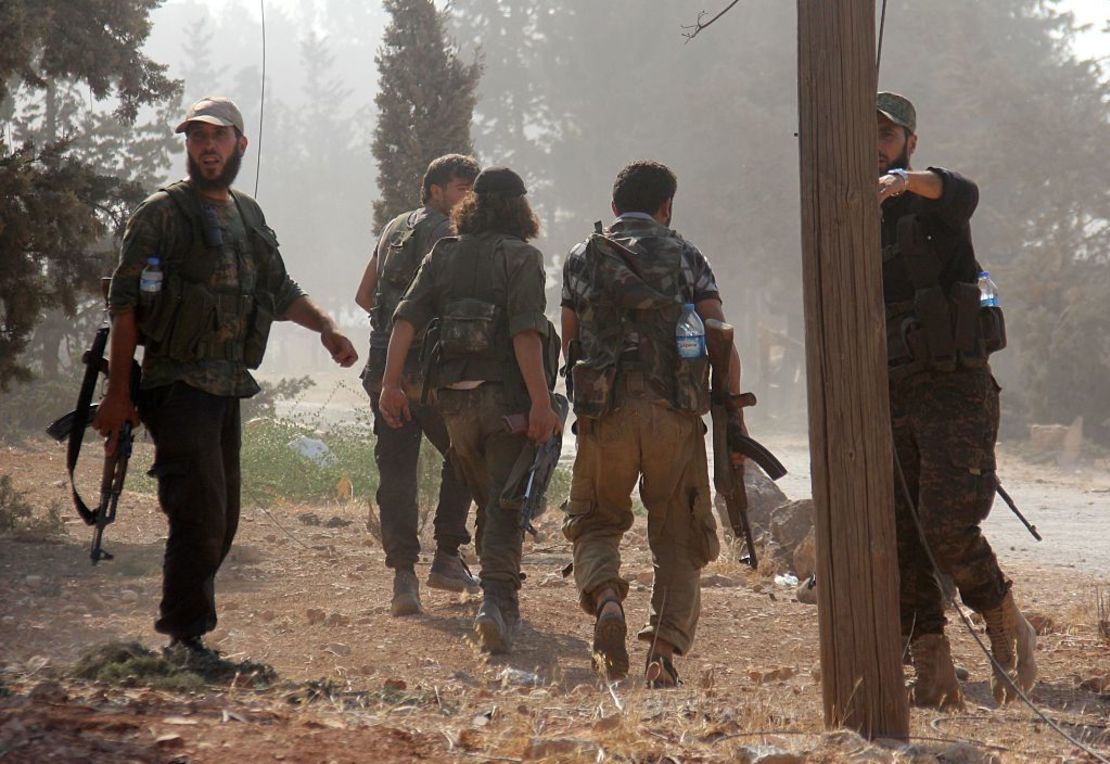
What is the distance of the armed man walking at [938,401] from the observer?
15.9 feet

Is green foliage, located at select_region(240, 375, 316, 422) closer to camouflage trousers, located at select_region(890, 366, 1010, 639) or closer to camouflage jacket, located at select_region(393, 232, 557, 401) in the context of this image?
camouflage jacket, located at select_region(393, 232, 557, 401)

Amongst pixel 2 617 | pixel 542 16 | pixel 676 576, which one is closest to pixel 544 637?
pixel 676 576

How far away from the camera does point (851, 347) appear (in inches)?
147

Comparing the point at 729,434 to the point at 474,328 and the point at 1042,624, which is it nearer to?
the point at 474,328

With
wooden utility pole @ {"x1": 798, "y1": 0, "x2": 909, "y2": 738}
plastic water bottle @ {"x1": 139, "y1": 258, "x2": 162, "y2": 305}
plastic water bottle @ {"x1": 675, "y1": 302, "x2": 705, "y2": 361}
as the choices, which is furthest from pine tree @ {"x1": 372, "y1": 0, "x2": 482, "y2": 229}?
wooden utility pole @ {"x1": 798, "y1": 0, "x2": 909, "y2": 738}

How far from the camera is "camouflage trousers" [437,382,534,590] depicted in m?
5.95

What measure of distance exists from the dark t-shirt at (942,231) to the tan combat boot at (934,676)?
1.25 meters

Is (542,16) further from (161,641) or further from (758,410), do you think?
(161,641)

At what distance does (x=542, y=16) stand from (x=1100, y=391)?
2216cm

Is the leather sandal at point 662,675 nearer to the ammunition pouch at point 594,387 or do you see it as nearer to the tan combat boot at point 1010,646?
the ammunition pouch at point 594,387

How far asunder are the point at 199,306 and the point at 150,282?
0.60 feet

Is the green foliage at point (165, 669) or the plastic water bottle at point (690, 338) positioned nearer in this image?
the green foliage at point (165, 669)

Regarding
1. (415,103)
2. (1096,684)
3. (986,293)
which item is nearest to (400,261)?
(986,293)

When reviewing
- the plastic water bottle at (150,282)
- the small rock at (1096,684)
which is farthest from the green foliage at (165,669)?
the small rock at (1096,684)
